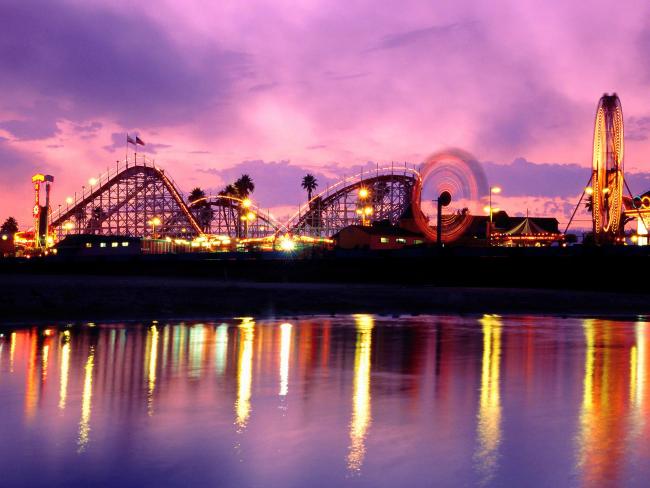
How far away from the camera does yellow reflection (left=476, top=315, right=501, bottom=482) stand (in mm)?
9499

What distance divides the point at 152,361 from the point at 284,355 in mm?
3372

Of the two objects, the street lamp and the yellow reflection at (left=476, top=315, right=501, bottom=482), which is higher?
the street lamp

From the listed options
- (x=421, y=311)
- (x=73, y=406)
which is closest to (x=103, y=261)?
(x=421, y=311)

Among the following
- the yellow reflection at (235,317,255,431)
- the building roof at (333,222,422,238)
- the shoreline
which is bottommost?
the yellow reflection at (235,317,255,431)

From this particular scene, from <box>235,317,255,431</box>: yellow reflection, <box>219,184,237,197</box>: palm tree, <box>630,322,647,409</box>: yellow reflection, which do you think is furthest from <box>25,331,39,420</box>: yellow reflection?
<box>219,184,237,197</box>: palm tree

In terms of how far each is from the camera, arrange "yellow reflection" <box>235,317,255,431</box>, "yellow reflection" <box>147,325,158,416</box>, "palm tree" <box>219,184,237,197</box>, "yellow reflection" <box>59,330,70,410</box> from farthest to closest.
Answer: "palm tree" <box>219,184,237,197</box> → "yellow reflection" <box>59,330,70,410</box> → "yellow reflection" <box>147,325,158,416</box> → "yellow reflection" <box>235,317,255,431</box>

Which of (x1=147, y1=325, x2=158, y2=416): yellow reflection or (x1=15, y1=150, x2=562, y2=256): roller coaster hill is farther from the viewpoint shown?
(x1=15, y1=150, x2=562, y2=256): roller coaster hill

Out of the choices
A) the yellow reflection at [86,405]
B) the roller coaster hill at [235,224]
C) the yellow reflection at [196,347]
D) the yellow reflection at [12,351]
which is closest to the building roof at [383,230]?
the roller coaster hill at [235,224]

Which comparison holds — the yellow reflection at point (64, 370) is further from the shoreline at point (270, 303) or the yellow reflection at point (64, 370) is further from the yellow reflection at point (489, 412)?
the shoreline at point (270, 303)

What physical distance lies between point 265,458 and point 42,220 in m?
120

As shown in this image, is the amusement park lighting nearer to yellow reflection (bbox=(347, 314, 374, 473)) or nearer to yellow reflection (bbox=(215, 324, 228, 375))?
yellow reflection (bbox=(215, 324, 228, 375))

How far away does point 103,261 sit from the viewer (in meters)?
81.7

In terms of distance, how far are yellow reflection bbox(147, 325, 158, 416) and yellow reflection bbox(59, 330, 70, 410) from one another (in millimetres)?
1391

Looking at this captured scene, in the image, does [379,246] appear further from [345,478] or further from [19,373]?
[345,478]
